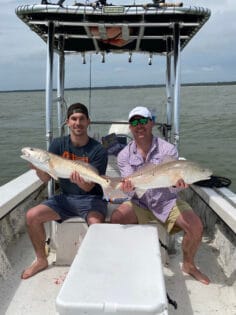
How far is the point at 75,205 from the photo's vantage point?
3.86 m

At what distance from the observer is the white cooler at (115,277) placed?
2.09 metres

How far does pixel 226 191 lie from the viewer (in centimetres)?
456

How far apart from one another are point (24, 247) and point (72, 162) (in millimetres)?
1539

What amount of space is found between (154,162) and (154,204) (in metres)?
0.38

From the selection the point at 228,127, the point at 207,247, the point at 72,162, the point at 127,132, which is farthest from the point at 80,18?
the point at 228,127

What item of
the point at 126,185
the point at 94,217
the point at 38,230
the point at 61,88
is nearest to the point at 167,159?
the point at 126,185

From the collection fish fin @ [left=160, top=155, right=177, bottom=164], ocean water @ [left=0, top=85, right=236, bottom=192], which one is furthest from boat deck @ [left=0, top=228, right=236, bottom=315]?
ocean water @ [left=0, top=85, right=236, bottom=192]

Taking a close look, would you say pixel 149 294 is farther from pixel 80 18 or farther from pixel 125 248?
pixel 80 18

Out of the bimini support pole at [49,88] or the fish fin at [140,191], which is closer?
the fish fin at [140,191]

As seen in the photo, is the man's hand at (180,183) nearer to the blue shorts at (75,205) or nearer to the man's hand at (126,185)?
the man's hand at (126,185)

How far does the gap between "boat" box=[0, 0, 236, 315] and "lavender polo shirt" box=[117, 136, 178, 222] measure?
0.99ft

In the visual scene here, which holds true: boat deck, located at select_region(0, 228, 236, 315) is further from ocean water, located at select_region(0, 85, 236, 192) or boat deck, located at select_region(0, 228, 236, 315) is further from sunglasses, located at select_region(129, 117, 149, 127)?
ocean water, located at select_region(0, 85, 236, 192)

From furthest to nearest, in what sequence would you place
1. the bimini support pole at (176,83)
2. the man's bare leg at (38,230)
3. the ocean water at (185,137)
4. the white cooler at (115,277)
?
the ocean water at (185,137)
the bimini support pole at (176,83)
the man's bare leg at (38,230)
the white cooler at (115,277)

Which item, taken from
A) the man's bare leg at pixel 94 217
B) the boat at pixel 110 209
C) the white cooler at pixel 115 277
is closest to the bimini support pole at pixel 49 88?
the boat at pixel 110 209
